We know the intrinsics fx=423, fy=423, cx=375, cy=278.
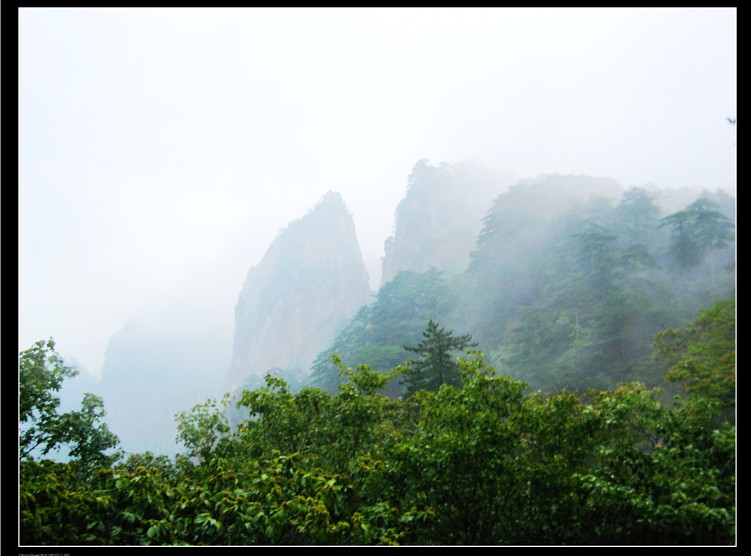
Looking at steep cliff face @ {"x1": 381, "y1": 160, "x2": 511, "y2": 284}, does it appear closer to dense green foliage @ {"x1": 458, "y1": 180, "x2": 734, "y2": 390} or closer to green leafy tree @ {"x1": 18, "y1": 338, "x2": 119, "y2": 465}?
dense green foliage @ {"x1": 458, "y1": 180, "x2": 734, "y2": 390}

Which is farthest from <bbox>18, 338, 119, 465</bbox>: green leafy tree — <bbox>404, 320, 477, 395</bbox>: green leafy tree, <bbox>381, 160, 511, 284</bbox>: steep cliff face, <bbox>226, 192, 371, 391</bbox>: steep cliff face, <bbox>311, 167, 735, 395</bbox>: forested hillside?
<bbox>226, 192, 371, 391</bbox>: steep cliff face

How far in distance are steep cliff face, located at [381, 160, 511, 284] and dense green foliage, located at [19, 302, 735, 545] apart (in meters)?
48.2

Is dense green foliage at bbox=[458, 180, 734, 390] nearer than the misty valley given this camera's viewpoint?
No

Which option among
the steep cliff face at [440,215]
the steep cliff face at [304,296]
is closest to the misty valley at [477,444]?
the steep cliff face at [440,215]

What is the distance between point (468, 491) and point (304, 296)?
A: 63.5 metres

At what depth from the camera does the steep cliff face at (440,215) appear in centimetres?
5441

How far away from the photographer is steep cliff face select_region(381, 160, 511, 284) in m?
54.4

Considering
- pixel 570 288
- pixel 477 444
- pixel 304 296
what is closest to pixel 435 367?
pixel 477 444

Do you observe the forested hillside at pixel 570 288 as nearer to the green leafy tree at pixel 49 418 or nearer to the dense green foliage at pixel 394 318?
the dense green foliage at pixel 394 318

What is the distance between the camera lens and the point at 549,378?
2138 cm

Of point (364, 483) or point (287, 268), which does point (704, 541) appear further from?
point (287, 268)

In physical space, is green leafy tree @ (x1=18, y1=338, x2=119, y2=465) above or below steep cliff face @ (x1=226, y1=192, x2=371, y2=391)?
below
